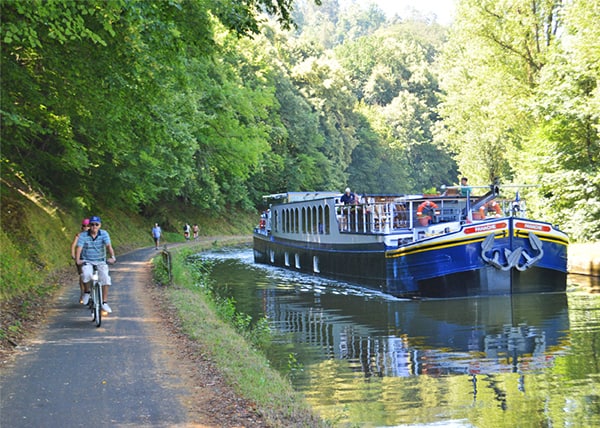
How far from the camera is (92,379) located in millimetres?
9492

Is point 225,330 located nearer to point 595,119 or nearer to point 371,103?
point 595,119

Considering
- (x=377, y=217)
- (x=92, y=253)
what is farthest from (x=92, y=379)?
(x=377, y=217)

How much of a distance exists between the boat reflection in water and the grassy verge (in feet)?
6.52

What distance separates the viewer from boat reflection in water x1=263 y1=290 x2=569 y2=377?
42.0ft

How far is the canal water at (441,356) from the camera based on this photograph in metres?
9.58

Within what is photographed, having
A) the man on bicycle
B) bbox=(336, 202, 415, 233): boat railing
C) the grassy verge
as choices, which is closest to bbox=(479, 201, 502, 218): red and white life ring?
bbox=(336, 202, 415, 233): boat railing

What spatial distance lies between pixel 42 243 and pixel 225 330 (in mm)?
12627

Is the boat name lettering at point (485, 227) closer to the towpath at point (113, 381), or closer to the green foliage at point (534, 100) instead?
the green foliage at point (534, 100)

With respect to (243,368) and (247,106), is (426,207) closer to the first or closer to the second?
(243,368)

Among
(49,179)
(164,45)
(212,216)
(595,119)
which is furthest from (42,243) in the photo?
(212,216)

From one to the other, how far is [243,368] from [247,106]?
37285 mm

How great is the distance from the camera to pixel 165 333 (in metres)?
12.9

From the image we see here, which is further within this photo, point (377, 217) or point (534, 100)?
point (534, 100)

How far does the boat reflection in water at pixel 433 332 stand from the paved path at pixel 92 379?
365 cm
